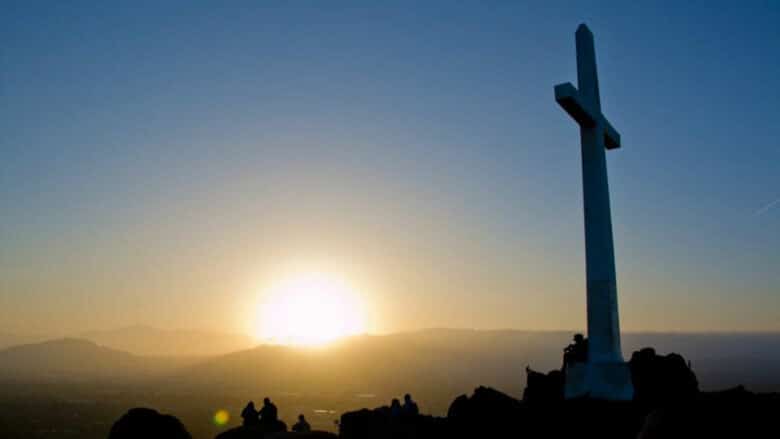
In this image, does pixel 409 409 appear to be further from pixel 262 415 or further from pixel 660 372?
pixel 660 372

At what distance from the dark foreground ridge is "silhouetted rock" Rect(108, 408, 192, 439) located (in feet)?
0.07

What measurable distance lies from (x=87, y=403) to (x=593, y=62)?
19942 centimetres

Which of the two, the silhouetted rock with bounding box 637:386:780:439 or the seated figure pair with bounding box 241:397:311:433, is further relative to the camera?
the seated figure pair with bounding box 241:397:311:433

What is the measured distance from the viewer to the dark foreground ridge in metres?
4.27

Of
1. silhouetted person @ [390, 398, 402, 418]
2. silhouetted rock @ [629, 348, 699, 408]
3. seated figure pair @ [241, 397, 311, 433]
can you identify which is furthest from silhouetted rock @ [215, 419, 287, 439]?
silhouetted rock @ [629, 348, 699, 408]

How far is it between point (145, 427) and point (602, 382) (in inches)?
407

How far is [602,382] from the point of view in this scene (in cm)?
1419

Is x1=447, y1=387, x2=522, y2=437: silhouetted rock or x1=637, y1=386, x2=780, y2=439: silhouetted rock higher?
x1=637, y1=386, x2=780, y2=439: silhouetted rock

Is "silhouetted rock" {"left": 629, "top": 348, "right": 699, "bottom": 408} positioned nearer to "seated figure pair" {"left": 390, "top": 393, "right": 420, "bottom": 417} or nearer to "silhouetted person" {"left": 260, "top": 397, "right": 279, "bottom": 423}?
"seated figure pair" {"left": 390, "top": 393, "right": 420, "bottom": 417}

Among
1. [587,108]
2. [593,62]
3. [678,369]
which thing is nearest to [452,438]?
[587,108]

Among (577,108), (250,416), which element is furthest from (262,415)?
(577,108)

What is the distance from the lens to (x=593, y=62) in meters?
16.8

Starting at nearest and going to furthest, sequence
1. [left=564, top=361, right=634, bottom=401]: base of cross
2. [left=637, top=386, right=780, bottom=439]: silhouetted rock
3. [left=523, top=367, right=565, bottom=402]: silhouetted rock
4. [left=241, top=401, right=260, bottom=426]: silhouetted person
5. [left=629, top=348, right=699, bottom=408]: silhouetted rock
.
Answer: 1. [left=637, top=386, right=780, bottom=439]: silhouetted rock
2. [left=564, top=361, right=634, bottom=401]: base of cross
3. [left=241, top=401, right=260, bottom=426]: silhouetted person
4. [left=523, top=367, right=565, bottom=402]: silhouetted rock
5. [left=629, top=348, right=699, bottom=408]: silhouetted rock

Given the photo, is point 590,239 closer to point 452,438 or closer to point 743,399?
point 452,438
